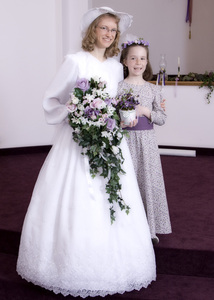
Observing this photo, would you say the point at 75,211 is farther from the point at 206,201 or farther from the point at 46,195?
the point at 206,201

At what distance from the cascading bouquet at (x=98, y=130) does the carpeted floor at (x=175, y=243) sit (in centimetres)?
67

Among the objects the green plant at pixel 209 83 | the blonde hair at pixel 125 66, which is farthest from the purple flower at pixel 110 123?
the green plant at pixel 209 83

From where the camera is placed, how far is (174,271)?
2912mm

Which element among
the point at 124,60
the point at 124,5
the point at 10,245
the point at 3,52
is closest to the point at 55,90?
the point at 124,60

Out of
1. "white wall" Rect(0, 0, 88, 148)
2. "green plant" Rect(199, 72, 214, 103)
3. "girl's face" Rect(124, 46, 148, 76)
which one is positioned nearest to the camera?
"girl's face" Rect(124, 46, 148, 76)

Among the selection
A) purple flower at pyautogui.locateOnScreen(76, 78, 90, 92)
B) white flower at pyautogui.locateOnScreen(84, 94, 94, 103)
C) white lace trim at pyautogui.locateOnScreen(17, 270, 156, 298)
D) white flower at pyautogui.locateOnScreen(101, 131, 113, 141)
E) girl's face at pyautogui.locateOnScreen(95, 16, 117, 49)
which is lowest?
white lace trim at pyautogui.locateOnScreen(17, 270, 156, 298)

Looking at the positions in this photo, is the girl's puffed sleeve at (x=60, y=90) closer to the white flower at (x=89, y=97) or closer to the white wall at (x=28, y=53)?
the white flower at (x=89, y=97)

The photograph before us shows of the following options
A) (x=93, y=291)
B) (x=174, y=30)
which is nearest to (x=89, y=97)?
(x=93, y=291)

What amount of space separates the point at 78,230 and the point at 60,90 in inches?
35.3

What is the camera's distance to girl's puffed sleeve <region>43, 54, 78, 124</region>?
258 cm

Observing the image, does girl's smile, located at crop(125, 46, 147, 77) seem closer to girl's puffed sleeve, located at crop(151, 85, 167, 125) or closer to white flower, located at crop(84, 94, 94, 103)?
girl's puffed sleeve, located at crop(151, 85, 167, 125)

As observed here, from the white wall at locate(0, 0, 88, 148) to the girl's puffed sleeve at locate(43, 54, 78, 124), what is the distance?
333 centimetres

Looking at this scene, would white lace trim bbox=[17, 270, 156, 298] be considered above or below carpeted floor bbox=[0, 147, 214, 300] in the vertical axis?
above

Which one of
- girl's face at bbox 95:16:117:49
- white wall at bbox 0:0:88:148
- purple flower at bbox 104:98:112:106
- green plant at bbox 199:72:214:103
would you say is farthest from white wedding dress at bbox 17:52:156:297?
green plant at bbox 199:72:214:103
